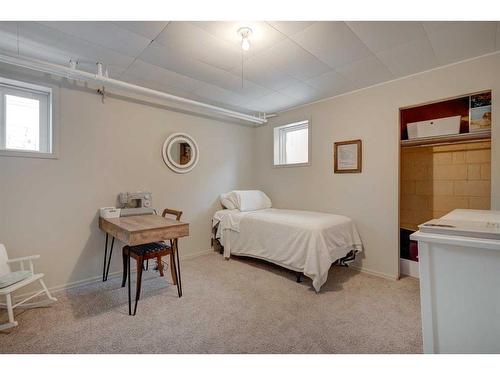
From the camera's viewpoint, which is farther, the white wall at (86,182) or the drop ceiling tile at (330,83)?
the drop ceiling tile at (330,83)

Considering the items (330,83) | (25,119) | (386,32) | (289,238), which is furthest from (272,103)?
(25,119)

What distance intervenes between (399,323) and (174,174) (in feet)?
10.0

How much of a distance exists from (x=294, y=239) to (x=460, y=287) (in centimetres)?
169

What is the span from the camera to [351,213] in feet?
10.6

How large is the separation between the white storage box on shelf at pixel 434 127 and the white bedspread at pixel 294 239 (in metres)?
1.31

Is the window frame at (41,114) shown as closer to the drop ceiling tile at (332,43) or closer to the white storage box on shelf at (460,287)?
the drop ceiling tile at (332,43)

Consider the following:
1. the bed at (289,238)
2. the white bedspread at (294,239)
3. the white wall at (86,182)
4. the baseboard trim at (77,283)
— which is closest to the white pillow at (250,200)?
the bed at (289,238)

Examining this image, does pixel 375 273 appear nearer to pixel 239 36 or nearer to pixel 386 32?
pixel 386 32

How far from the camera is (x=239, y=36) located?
1950 mm

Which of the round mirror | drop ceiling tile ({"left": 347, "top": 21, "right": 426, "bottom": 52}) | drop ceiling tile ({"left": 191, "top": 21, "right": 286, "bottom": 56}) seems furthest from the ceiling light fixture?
the round mirror

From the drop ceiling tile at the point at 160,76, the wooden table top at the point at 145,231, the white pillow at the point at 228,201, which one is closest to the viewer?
the wooden table top at the point at 145,231

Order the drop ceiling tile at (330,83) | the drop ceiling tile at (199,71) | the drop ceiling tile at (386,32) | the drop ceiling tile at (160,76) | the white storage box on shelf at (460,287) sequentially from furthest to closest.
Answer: the drop ceiling tile at (330,83), the drop ceiling tile at (160,76), the drop ceiling tile at (199,71), the drop ceiling tile at (386,32), the white storage box on shelf at (460,287)

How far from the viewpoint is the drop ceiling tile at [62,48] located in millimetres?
1873
